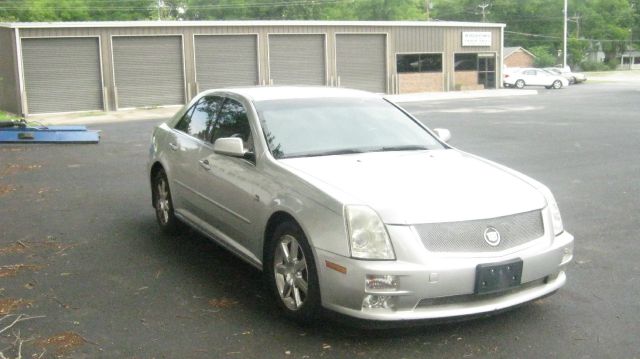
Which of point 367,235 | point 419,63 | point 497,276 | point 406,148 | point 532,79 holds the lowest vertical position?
point 532,79

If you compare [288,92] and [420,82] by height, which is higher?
[288,92]

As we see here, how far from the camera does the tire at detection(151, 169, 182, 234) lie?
23.8 ft

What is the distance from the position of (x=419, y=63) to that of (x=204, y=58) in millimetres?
14293

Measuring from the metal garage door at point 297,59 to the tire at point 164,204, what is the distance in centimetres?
3219

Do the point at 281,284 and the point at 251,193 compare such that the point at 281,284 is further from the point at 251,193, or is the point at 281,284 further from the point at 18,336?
the point at 18,336

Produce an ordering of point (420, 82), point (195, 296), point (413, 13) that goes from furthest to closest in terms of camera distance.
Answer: point (413, 13) < point (420, 82) < point (195, 296)

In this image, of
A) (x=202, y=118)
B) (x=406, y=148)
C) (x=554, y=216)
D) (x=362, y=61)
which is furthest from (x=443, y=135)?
(x=362, y=61)

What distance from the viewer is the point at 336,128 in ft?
19.3

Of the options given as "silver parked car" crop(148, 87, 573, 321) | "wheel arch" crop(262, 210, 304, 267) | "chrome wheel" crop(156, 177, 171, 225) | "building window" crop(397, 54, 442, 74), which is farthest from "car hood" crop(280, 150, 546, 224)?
"building window" crop(397, 54, 442, 74)

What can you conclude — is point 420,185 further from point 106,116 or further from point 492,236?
point 106,116

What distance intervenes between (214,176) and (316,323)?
6.11 feet

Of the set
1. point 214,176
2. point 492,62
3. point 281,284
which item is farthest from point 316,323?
point 492,62

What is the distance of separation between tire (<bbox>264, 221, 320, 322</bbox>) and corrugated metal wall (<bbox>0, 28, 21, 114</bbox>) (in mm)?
31515

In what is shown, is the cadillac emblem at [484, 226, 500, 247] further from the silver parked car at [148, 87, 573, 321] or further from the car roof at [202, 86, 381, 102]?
the car roof at [202, 86, 381, 102]
